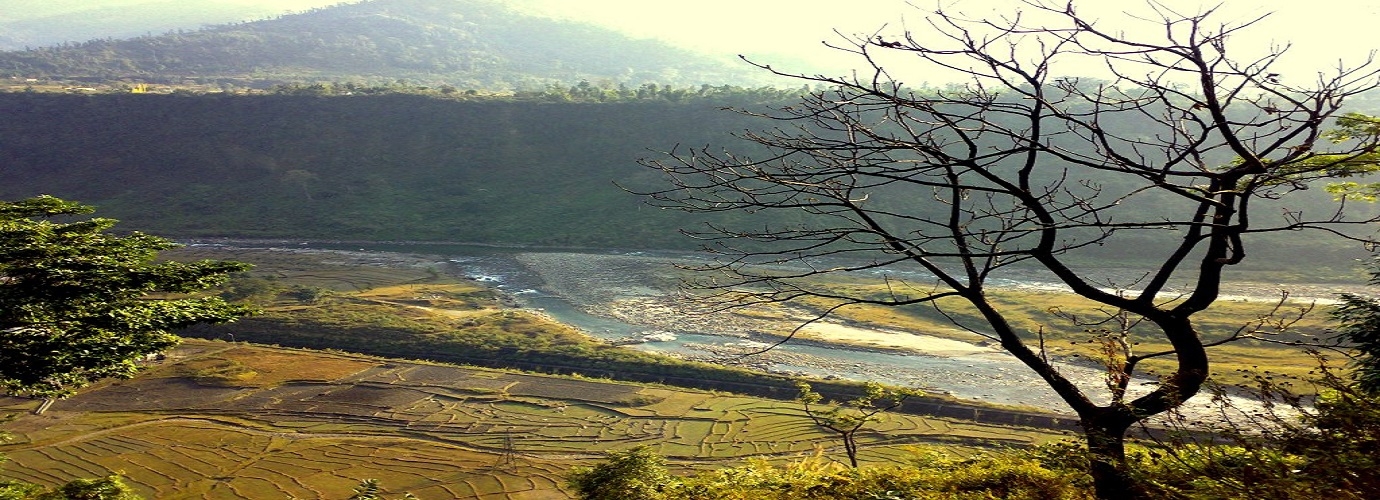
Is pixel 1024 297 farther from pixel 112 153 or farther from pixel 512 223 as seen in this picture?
pixel 112 153

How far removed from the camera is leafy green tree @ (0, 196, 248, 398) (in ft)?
25.6

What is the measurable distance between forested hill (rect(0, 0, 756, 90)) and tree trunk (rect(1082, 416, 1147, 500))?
10400 centimetres

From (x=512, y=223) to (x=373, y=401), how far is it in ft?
83.4

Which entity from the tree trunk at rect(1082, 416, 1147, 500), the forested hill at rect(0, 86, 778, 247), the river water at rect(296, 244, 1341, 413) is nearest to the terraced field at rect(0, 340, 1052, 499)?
the river water at rect(296, 244, 1341, 413)

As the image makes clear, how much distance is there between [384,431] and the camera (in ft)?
51.2

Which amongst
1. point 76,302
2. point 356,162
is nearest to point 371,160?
point 356,162

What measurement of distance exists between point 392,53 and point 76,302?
134798 millimetres

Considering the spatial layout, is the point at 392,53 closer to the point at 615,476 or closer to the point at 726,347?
the point at 726,347

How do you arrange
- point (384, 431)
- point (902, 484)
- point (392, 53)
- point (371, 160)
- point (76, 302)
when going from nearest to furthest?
point (902, 484), point (76, 302), point (384, 431), point (371, 160), point (392, 53)

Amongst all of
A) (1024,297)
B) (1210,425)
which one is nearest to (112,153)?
(1024,297)

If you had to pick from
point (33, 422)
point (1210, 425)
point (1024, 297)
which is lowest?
point (33, 422)

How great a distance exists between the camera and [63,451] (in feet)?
46.8

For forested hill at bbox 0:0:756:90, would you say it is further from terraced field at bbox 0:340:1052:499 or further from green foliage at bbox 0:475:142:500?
green foliage at bbox 0:475:142:500

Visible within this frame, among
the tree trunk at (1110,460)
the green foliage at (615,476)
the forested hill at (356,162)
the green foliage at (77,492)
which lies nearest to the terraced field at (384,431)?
the green foliage at (615,476)
